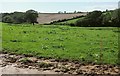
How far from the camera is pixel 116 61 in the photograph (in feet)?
43.8

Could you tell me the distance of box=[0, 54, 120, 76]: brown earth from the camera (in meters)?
12.2

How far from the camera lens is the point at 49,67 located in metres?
12.9

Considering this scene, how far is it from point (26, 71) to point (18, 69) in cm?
53

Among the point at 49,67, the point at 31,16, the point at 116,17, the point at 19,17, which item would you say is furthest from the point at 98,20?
the point at 49,67

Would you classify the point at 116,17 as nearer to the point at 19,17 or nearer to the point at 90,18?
the point at 90,18

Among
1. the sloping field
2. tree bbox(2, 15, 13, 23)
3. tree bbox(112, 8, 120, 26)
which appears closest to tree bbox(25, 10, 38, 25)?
the sloping field

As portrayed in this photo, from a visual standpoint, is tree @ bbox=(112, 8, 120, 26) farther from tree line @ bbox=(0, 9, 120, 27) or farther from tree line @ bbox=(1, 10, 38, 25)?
tree line @ bbox=(1, 10, 38, 25)

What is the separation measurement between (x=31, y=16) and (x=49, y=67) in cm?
2925

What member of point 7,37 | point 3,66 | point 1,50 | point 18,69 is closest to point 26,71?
point 18,69

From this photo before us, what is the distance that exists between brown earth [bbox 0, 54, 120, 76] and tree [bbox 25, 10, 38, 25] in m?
27.0

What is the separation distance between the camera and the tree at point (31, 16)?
135 ft

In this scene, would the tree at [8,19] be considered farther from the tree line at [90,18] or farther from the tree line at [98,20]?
the tree line at [98,20]

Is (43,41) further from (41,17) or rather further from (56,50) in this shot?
(41,17)

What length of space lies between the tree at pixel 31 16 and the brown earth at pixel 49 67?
26987mm
